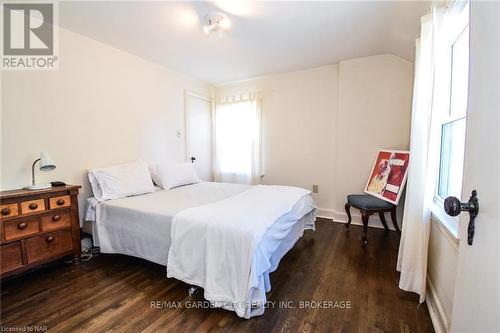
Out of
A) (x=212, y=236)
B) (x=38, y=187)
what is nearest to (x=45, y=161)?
(x=38, y=187)

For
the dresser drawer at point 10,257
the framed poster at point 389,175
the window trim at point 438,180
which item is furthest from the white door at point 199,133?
the window trim at point 438,180

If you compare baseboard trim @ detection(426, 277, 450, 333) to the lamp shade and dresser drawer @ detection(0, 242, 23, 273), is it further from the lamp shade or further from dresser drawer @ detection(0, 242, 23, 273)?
the lamp shade

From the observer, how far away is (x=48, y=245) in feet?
6.67

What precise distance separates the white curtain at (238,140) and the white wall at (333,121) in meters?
0.18

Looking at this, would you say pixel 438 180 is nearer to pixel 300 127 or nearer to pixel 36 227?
pixel 300 127

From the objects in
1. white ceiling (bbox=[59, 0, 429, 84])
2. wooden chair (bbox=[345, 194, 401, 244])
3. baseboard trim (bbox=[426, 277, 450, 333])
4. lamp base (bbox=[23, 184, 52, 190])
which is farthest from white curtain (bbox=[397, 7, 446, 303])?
lamp base (bbox=[23, 184, 52, 190])

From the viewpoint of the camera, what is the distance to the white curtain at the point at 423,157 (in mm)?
1604

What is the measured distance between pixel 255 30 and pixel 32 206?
274cm

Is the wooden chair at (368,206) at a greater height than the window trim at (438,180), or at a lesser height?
lesser

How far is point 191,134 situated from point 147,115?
3.08 ft

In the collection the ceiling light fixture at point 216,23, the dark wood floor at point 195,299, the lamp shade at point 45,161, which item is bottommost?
the dark wood floor at point 195,299

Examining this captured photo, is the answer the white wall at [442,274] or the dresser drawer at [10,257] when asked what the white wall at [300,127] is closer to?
the white wall at [442,274]

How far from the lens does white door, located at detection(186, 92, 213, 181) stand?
13.2 ft

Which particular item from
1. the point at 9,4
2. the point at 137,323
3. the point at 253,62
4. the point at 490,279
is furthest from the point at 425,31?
the point at 9,4
